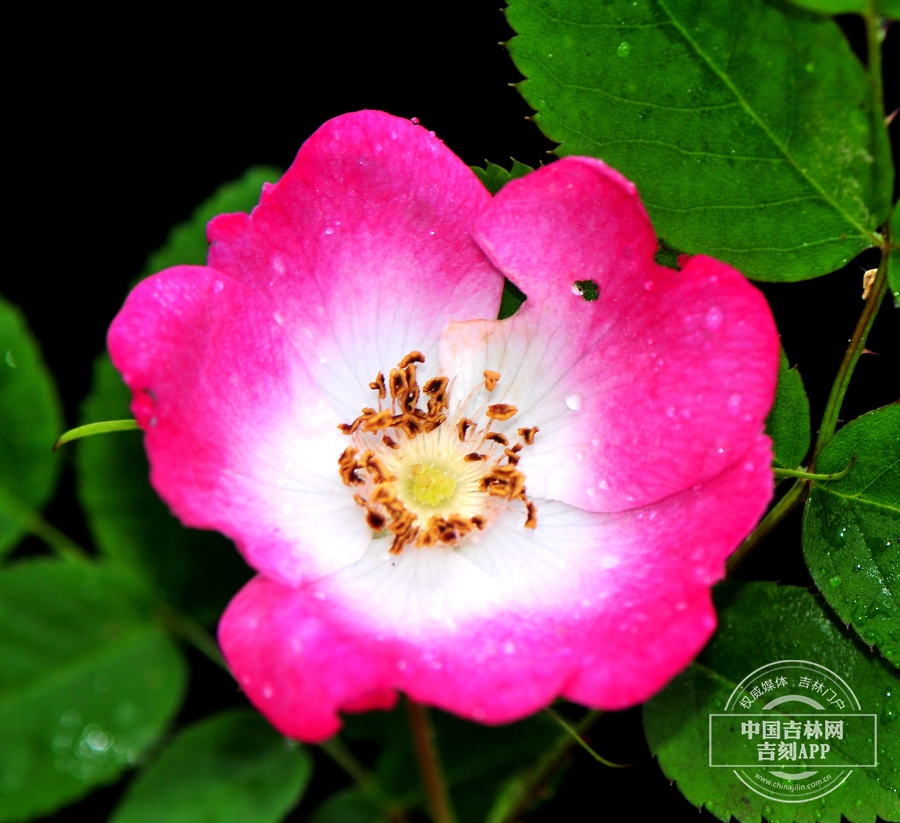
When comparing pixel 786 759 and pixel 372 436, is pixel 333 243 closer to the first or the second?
pixel 372 436

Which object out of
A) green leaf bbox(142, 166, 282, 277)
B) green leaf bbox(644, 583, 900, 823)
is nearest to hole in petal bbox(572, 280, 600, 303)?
green leaf bbox(644, 583, 900, 823)

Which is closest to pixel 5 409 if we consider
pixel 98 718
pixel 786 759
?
pixel 98 718

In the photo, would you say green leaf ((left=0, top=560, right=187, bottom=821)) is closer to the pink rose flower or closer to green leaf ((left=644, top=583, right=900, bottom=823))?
the pink rose flower

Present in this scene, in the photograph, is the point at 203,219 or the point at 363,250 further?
the point at 203,219

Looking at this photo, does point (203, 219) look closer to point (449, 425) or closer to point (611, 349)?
point (449, 425)

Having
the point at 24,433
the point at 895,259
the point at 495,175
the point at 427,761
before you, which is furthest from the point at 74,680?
the point at 895,259

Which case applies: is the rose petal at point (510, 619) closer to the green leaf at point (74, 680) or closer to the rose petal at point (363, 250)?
the rose petal at point (363, 250)

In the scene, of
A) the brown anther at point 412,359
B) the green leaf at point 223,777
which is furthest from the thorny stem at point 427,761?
the brown anther at point 412,359
